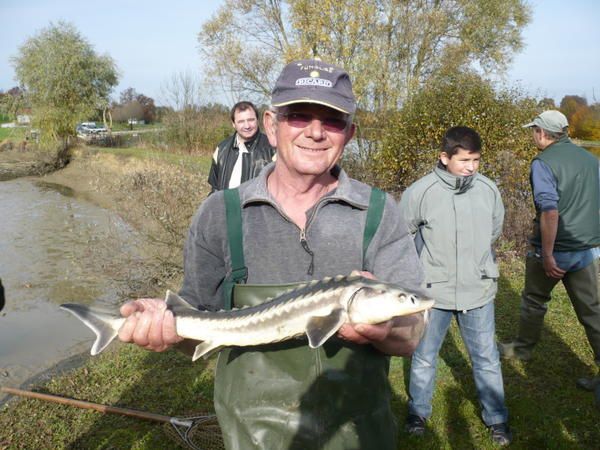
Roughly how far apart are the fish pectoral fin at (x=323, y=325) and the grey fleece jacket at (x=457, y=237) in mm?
2578

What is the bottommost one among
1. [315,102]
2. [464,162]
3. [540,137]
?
[464,162]

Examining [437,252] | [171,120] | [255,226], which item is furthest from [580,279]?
[171,120]

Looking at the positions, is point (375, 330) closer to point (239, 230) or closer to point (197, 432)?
point (239, 230)

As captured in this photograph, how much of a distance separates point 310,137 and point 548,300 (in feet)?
14.8

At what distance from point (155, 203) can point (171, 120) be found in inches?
776

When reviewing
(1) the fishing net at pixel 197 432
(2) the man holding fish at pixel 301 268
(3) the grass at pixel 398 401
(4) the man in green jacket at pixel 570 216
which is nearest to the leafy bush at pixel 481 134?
(3) the grass at pixel 398 401

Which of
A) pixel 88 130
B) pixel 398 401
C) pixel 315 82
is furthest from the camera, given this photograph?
pixel 88 130

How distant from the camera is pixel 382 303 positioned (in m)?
1.73

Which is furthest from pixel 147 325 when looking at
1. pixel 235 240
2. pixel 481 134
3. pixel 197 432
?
pixel 481 134

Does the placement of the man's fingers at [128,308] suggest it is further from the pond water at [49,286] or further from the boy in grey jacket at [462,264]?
the pond water at [49,286]

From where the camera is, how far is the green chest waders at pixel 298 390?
6.48 ft

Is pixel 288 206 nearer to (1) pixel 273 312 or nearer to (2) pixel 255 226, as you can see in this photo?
(2) pixel 255 226

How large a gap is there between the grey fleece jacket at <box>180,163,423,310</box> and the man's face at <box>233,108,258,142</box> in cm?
459

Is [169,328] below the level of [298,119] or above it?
below
